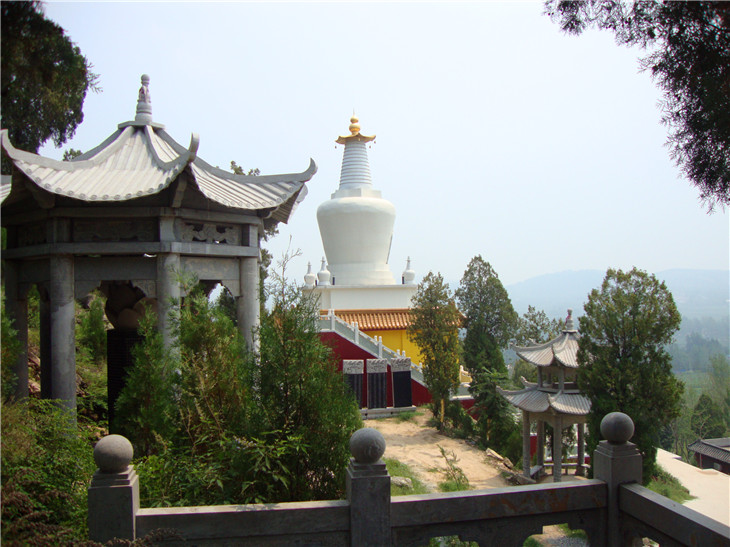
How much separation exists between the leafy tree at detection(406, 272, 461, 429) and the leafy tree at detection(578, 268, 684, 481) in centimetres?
394

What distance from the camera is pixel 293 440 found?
13.3ft

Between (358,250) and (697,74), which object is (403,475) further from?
(358,250)

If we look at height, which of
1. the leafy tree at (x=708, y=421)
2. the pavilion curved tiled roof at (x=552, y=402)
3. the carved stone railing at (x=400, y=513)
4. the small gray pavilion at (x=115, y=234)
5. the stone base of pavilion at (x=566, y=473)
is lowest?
the leafy tree at (x=708, y=421)

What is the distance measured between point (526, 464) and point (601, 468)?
9.98 m

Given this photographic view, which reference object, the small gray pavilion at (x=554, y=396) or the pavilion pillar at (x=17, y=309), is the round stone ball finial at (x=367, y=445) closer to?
the pavilion pillar at (x=17, y=309)

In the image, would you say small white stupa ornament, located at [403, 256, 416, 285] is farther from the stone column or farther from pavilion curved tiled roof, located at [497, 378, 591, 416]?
the stone column

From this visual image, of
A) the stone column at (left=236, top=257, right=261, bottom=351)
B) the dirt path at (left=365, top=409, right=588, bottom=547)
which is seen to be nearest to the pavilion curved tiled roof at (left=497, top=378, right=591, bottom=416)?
the dirt path at (left=365, top=409, right=588, bottom=547)

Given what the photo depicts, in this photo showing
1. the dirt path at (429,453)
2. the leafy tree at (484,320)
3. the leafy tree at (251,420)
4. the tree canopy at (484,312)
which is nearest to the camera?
the leafy tree at (251,420)

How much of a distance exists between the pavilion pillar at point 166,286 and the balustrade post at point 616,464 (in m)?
4.07

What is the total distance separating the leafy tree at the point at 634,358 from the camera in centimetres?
1158

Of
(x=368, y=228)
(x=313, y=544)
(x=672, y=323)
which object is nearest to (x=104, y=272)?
(x=313, y=544)

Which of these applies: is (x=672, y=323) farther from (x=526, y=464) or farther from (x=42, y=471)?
(x=42, y=471)

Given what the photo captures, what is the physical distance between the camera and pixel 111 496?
3.40 m

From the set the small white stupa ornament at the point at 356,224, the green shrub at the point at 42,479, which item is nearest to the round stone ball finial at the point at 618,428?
the green shrub at the point at 42,479
